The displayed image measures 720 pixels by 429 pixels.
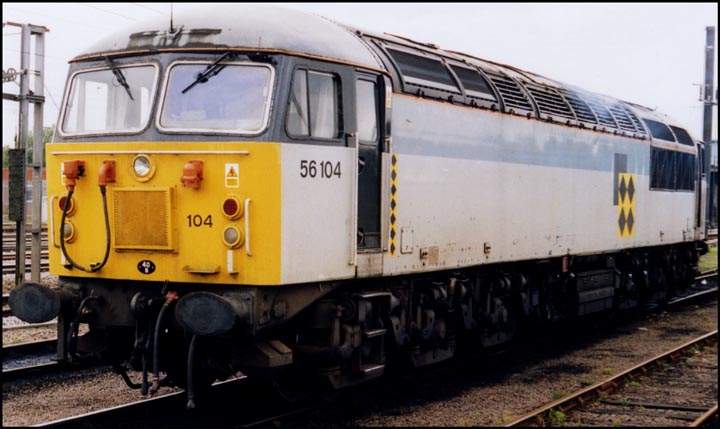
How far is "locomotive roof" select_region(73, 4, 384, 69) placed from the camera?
827 cm

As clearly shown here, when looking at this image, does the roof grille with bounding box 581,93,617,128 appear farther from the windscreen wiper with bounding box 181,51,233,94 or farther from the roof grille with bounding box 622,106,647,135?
the windscreen wiper with bounding box 181,51,233,94

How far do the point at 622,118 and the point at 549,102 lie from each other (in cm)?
334

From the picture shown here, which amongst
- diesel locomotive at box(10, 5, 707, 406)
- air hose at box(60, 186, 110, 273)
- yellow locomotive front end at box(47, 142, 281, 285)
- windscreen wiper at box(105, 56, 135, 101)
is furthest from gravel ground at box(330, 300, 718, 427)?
windscreen wiper at box(105, 56, 135, 101)

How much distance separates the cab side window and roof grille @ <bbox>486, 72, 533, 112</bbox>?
3.72 metres

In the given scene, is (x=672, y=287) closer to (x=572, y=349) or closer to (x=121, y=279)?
(x=572, y=349)

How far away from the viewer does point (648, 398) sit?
420 inches

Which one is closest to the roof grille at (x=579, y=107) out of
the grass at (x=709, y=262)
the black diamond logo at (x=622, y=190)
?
the black diamond logo at (x=622, y=190)

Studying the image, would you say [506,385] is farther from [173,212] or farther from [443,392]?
[173,212]

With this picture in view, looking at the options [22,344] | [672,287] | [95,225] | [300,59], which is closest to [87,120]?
[95,225]

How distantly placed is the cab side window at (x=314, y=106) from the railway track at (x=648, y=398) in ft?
10.8

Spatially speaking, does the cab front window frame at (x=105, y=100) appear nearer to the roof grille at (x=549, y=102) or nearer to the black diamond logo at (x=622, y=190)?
the roof grille at (x=549, y=102)

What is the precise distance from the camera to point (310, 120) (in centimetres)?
838

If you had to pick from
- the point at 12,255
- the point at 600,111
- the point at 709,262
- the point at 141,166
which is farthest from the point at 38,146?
the point at 709,262

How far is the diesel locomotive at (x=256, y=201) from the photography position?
7980mm
